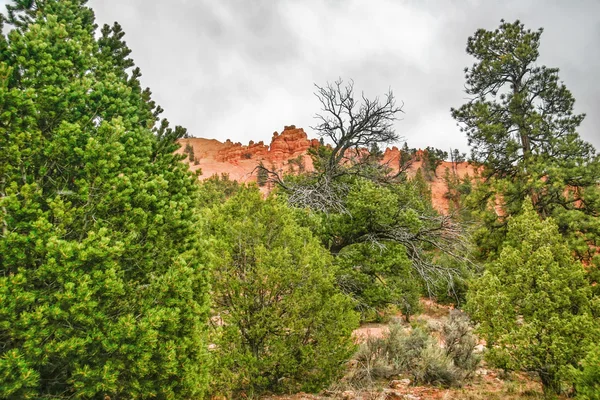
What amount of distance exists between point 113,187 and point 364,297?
887cm

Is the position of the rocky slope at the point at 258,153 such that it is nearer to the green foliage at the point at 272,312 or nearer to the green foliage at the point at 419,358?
the green foliage at the point at 419,358

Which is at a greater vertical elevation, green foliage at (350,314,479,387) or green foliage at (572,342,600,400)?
green foliage at (572,342,600,400)

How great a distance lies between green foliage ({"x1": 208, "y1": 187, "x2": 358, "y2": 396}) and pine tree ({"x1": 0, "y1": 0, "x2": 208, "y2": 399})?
124 cm

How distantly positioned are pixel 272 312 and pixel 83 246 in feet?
9.79

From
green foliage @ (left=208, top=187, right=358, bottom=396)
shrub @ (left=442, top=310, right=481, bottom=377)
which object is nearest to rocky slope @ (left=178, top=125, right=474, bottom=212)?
shrub @ (left=442, top=310, right=481, bottom=377)

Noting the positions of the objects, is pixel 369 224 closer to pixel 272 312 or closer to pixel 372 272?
pixel 372 272

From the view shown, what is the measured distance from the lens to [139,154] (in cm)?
401

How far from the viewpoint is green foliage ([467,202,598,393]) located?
5.52 metres

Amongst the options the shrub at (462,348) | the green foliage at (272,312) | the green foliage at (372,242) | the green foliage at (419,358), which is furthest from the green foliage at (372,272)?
the green foliage at (272,312)

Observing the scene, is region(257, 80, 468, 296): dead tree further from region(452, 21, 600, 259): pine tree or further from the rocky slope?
the rocky slope

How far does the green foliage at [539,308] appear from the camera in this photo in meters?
5.52

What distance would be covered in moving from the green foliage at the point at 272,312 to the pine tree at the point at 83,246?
1.24 m

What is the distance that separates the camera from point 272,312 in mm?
5199

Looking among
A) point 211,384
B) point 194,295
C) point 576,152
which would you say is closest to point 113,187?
point 194,295
